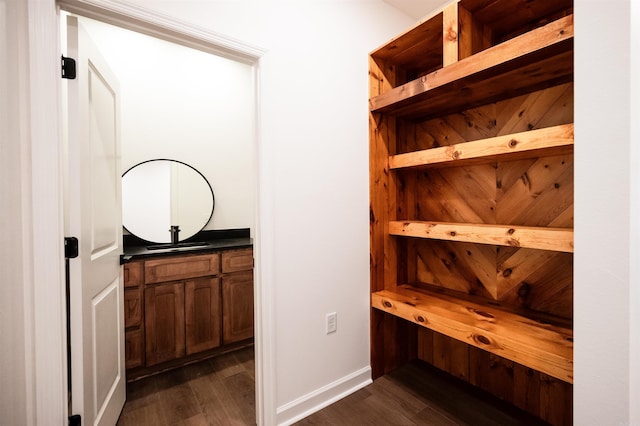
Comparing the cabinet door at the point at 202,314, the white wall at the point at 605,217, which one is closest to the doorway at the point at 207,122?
the cabinet door at the point at 202,314

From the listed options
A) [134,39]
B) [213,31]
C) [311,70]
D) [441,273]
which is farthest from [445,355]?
[134,39]

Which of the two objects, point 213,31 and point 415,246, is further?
point 415,246

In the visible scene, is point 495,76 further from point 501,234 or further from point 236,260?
point 236,260

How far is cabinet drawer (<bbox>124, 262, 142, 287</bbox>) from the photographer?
2088 mm

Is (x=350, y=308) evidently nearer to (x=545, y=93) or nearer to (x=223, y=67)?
(x=545, y=93)

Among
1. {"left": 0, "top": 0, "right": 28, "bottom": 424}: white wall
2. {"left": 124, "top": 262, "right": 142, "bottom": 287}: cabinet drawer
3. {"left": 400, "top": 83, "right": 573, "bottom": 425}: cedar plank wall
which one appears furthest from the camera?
{"left": 124, "top": 262, "right": 142, "bottom": 287}: cabinet drawer

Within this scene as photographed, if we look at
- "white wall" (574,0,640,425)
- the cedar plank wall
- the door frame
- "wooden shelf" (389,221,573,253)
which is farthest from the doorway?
"white wall" (574,0,640,425)

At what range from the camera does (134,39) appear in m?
2.54

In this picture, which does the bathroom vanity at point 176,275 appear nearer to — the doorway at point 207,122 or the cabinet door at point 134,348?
the cabinet door at point 134,348

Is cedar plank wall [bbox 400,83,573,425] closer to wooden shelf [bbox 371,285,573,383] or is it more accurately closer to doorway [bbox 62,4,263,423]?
Answer: wooden shelf [bbox 371,285,573,383]

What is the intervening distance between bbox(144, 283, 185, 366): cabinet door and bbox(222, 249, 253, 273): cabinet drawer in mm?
386

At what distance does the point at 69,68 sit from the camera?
3.94 feet

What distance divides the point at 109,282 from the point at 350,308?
146cm

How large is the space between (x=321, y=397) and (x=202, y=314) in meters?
1.22
